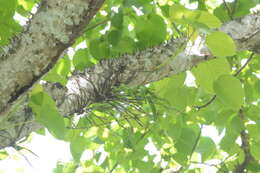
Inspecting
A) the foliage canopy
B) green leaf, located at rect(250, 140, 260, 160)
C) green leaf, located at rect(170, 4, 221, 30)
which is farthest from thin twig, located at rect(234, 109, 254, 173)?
green leaf, located at rect(170, 4, 221, 30)

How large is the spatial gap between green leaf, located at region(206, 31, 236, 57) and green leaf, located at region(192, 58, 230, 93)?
128 millimetres

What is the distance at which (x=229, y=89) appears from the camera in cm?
78

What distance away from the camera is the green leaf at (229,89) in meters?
0.76

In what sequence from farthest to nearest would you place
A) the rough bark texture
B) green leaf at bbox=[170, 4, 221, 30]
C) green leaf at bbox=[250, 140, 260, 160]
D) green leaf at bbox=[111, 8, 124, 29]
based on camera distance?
green leaf at bbox=[250, 140, 260, 160]
green leaf at bbox=[111, 8, 124, 29]
the rough bark texture
green leaf at bbox=[170, 4, 221, 30]

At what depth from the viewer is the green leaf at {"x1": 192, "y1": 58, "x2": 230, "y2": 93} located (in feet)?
2.46

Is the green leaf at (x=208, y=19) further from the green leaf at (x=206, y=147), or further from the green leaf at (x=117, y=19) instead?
the green leaf at (x=206, y=147)

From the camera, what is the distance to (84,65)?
3.22 feet

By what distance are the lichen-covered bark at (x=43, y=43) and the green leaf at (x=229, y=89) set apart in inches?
13.6

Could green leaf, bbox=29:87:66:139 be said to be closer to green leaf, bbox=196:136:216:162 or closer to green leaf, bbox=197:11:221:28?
green leaf, bbox=197:11:221:28

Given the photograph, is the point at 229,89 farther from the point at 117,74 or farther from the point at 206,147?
the point at 206,147

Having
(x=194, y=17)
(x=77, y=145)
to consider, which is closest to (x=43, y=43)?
(x=194, y=17)

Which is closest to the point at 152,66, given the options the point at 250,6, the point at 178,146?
the point at 250,6

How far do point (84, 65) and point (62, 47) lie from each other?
0.38 metres

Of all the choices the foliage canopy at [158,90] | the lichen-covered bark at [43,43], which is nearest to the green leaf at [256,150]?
the foliage canopy at [158,90]
